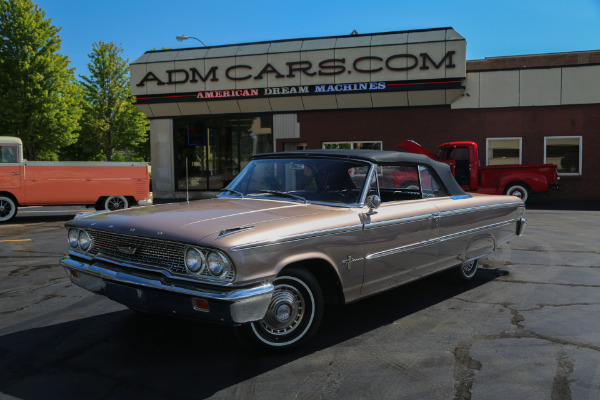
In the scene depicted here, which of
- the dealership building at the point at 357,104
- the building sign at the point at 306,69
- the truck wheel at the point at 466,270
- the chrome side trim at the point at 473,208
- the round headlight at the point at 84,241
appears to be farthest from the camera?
the building sign at the point at 306,69

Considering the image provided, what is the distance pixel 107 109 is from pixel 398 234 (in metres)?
38.8

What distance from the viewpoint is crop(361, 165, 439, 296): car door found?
159 inches

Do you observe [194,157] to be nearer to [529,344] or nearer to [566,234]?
[566,234]

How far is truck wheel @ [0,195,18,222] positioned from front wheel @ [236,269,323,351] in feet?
39.0

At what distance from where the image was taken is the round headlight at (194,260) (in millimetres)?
3156

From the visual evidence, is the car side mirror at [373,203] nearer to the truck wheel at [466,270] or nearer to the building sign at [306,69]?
the truck wheel at [466,270]

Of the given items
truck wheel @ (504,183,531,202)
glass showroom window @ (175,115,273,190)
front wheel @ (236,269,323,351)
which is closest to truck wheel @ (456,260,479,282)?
front wheel @ (236,269,323,351)

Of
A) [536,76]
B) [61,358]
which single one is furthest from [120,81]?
[61,358]

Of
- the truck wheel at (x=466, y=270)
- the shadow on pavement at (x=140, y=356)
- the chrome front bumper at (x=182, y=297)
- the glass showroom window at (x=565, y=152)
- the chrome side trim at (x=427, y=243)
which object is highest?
the glass showroom window at (x=565, y=152)

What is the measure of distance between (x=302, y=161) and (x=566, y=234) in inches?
300

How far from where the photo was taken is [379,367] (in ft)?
11.1

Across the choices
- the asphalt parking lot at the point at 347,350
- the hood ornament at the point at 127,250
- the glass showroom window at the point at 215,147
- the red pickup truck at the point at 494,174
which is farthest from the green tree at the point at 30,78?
the hood ornament at the point at 127,250

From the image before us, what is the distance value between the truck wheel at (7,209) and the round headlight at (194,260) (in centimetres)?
1181

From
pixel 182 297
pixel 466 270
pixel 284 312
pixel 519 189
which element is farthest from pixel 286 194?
pixel 519 189
